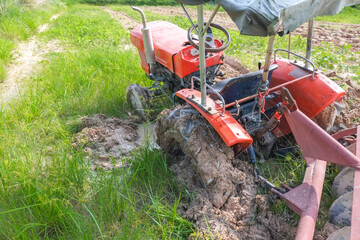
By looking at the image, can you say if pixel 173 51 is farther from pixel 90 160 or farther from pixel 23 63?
pixel 23 63

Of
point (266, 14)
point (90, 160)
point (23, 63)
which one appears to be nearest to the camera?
point (266, 14)

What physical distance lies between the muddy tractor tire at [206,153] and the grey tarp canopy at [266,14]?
3.40 feet

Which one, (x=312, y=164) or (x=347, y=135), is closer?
(x=312, y=164)

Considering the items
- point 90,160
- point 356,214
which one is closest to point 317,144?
point 356,214

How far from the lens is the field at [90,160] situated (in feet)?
7.53

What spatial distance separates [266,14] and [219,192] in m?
1.40

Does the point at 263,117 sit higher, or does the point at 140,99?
the point at 263,117

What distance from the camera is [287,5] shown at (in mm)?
1779

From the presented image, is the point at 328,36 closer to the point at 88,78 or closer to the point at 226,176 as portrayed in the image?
the point at 88,78

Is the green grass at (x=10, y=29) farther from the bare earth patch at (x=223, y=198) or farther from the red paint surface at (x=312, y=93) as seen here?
the red paint surface at (x=312, y=93)

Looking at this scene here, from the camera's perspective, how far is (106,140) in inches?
146

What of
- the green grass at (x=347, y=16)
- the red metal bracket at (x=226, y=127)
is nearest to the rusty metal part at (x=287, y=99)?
the red metal bracket at (x=226, y=127)

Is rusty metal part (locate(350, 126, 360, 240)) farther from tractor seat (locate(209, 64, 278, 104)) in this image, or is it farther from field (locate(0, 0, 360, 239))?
tractor seat (locate(209, 64, 278, 104))

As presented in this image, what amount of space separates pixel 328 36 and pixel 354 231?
8828 mm
